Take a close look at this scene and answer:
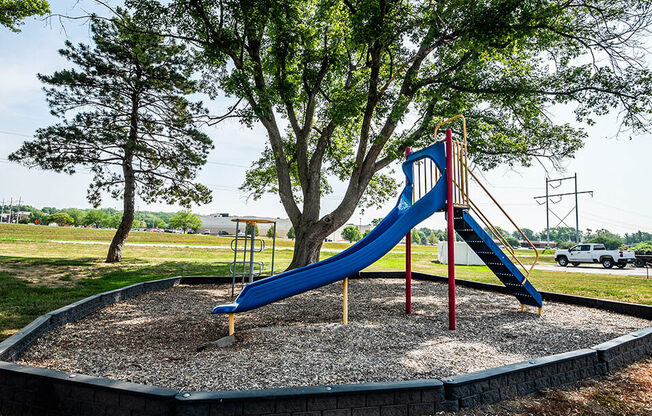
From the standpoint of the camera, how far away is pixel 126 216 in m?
14.0

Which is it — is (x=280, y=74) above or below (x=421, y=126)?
above

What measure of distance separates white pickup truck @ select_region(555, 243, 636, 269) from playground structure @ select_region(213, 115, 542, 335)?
1917 centimetres

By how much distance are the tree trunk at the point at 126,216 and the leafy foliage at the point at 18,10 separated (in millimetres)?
5522

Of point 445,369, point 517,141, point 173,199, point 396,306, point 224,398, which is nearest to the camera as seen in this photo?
point 224,398

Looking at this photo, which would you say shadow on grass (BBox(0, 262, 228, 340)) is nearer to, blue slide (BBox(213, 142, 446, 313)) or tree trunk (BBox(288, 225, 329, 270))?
blue slide (BBox(213, 142, 446, 313))

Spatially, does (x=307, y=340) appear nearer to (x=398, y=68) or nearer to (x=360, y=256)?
(x=360, y=256)

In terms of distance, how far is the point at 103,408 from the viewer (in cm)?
235

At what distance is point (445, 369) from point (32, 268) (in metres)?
12.8

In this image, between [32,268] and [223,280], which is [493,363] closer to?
[223,280]

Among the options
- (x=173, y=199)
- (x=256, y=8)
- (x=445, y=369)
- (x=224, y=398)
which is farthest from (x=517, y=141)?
(x=173, y=199)

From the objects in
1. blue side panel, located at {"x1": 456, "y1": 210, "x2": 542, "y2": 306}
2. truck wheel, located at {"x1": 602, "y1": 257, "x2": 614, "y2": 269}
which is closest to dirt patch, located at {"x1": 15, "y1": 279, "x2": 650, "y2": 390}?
blue side panel, located at {"x1": 456, "y1": 210, "x2": 542, "y2": 306}

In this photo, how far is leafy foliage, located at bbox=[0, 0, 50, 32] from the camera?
9.55 meters

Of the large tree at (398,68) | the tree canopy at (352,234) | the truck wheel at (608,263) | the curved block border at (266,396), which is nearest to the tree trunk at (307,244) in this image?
the large tree at (398,68)

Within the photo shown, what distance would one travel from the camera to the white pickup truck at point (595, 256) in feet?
65.6
